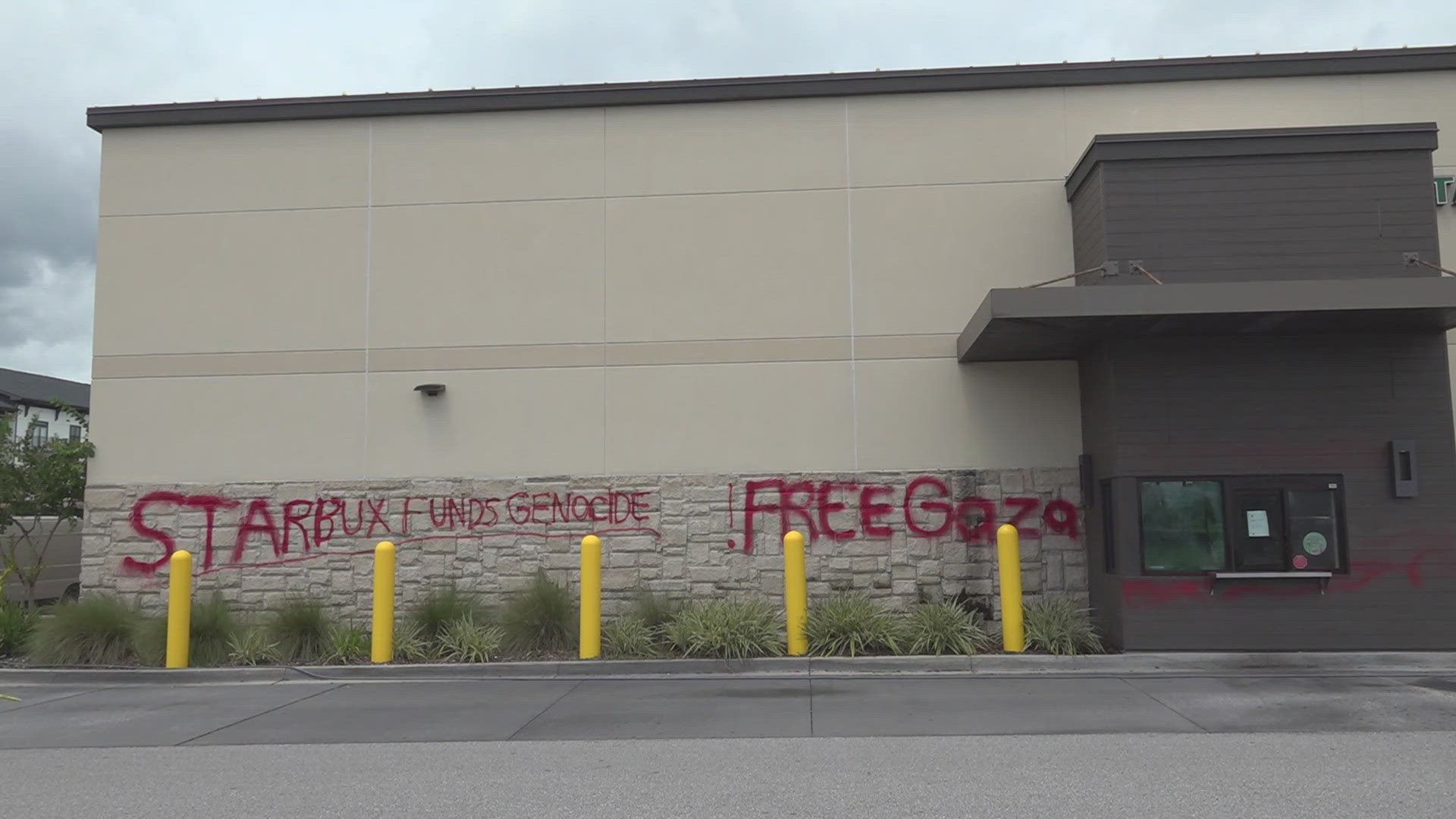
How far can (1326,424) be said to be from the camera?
38.2ft

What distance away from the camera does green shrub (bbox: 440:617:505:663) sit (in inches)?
470

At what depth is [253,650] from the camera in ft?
39.4

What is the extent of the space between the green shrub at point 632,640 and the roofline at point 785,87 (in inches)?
249

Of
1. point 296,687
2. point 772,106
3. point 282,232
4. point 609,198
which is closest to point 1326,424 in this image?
point 772,106

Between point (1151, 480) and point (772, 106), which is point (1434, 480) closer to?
point (1151, 480)

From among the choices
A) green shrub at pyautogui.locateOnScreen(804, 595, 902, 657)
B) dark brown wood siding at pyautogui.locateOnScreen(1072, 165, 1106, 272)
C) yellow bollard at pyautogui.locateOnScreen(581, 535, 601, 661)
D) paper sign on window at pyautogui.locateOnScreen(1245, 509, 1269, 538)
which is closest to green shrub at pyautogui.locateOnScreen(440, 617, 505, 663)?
yellow bollard at pyautogui.locateOnScreen(581, 535, 601, 661)

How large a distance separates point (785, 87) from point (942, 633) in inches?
264

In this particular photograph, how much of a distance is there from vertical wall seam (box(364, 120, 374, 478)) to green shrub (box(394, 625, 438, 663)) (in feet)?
8.28

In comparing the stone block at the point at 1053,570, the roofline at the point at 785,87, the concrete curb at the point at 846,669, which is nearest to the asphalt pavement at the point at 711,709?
the concrete curb at the point at 846,669

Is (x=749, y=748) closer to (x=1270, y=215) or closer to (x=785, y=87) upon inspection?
(x=1270, y=215)

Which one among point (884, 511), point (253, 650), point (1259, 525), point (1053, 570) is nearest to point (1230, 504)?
point (1259, 525)

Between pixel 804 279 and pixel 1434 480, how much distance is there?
692cm

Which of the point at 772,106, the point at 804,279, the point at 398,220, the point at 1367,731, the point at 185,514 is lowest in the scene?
the point at 1367,731

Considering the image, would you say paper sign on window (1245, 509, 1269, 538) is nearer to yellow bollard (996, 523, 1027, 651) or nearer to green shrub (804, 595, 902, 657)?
yellow bollard (996, 523, 1027, 651)
